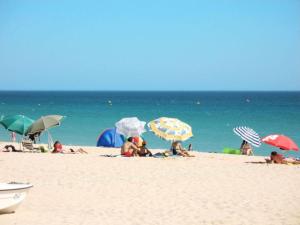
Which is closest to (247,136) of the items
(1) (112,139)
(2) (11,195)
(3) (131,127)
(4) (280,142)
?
(4) (280,142)

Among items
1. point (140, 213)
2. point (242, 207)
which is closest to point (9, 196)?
point (140, 213)

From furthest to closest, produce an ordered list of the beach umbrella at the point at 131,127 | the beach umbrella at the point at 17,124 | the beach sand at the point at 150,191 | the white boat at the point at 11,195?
the beach umbrella at the point at 131,127 < the beach umbrella at the point at 17,124 < the beach sand at the point at 150,191 < the white boat at the point at 11,195

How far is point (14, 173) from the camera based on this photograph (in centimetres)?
1480

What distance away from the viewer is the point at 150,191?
12594 millimetres

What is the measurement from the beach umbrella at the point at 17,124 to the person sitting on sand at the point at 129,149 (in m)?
3.99

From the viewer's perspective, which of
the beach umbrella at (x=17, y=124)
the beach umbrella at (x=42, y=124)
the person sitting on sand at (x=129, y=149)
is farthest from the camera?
the beach umbrella at (x=17, y=124)

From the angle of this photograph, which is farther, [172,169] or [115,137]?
[115,137]

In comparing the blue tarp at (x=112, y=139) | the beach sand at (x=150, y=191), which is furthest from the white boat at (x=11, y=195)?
the blue tarp at (x=112, y=139)

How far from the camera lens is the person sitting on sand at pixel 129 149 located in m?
18.8

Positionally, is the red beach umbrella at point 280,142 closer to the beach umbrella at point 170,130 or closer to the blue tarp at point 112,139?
the beach umbrella at point 170,130

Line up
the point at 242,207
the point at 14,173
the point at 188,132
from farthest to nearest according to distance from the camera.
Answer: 1. the point at 188,132
2. the point at 14,173
3. the point at 242,207

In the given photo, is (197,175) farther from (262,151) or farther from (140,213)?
(262,151)

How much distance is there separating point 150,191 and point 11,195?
3.68 metres

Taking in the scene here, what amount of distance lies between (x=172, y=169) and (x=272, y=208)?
17.1 ft
